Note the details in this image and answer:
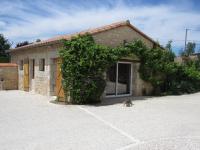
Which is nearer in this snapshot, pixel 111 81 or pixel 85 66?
pixel 85 66

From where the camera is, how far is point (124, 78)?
1641cm

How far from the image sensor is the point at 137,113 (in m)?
10.4

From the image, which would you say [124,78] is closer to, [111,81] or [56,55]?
[111,81]

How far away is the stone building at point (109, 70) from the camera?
14692 millimetres

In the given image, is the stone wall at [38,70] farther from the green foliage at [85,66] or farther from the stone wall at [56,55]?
the green foliage at [85,66]

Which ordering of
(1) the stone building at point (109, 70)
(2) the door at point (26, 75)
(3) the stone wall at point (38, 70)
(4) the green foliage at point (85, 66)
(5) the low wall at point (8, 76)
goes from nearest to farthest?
(4) the green foliage at point (85, 66), (1) the stone building at point (109, 70), (3) the stone wall at point (38, 70), (2) the door at point (26, 75), (5) the low wall at point (8, 76)

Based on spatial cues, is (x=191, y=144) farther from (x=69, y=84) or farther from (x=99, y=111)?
(x=69, y=84)

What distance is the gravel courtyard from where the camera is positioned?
6.16 metres

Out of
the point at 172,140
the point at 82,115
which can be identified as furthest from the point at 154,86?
the point at 172,140

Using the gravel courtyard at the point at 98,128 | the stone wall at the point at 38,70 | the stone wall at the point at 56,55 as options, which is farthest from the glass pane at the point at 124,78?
the gravel courtyard at the point at 98,128

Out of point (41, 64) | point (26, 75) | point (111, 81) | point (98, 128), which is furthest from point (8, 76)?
point (98, 128)

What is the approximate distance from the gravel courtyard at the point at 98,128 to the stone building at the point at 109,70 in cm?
388

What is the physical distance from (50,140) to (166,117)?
511cm

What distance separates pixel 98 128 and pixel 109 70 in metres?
7.59
